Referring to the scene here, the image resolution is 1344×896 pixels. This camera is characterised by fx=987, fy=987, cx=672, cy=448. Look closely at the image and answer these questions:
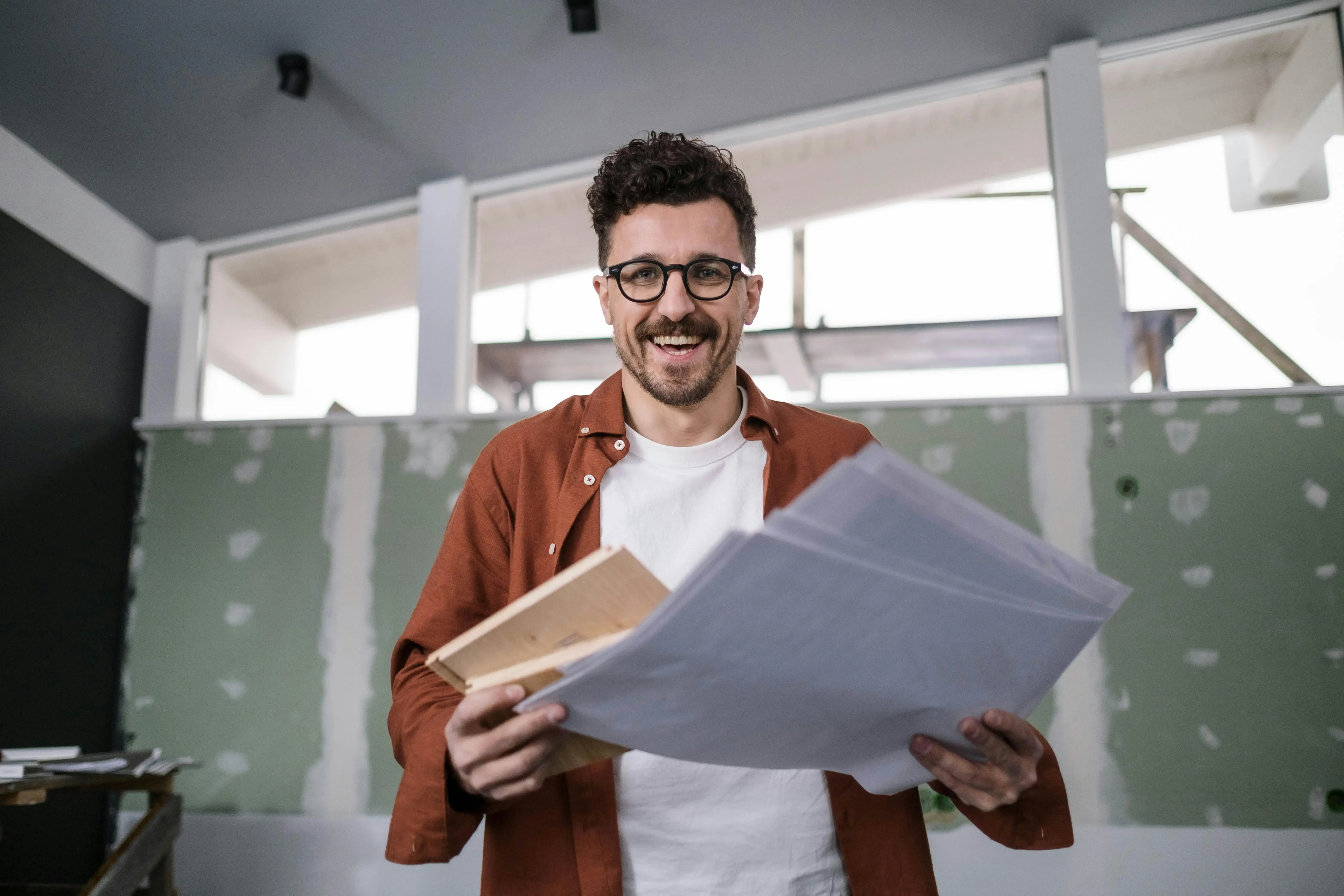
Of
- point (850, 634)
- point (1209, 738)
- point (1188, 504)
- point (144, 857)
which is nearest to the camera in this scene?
point (850, 634)

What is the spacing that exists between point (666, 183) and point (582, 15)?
155cm

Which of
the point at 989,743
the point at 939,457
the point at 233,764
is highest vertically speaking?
the point at 939,457

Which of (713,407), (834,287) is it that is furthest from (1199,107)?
(713,407)

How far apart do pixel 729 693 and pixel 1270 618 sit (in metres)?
2.50

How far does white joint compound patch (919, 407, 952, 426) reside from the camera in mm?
2822

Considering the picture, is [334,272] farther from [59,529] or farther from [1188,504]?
[1188,504]

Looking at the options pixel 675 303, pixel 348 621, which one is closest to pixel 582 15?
pixel 675 303

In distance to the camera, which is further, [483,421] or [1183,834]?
[483,421]

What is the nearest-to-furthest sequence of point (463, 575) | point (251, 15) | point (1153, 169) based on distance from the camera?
point (463, 575) < point (251, 15) < point (1153, 169)

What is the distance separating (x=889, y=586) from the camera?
57cm

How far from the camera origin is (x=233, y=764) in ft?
9.42

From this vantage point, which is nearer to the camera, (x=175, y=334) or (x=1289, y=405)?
(x=1289, y=405)

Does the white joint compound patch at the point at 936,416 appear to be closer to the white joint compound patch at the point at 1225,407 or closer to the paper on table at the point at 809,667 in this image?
the white joint compound patch at the point at 1225,407

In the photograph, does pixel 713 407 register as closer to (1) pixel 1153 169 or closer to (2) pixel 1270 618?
(2) pixel 1270 618
